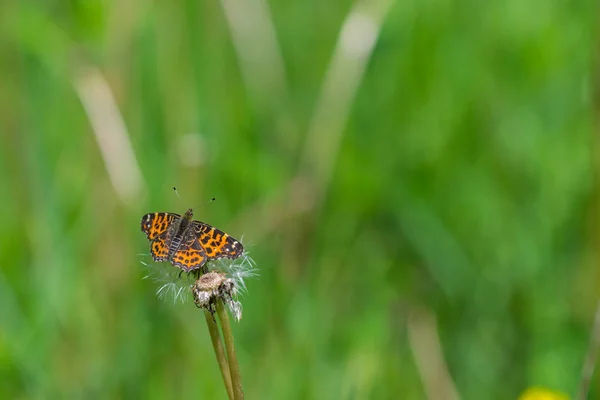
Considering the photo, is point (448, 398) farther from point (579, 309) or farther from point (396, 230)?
point (396, 230)

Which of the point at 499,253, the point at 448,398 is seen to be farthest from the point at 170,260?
the point at 499,253

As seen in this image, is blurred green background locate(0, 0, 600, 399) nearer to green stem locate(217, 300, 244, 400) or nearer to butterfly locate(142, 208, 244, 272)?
butterfly locate(142, 208, 244, 272)

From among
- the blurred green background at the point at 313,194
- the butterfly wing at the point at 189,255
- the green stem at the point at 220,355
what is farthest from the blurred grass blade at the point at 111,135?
the green stem at the point at 220,355

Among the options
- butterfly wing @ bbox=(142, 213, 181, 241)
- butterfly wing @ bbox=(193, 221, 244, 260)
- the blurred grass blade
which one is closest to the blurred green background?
the blurred grass blade

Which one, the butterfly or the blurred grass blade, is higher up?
the blurred grass blade

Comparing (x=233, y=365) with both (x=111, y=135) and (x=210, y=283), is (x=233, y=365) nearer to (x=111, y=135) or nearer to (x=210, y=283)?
(x=210, y=283)
